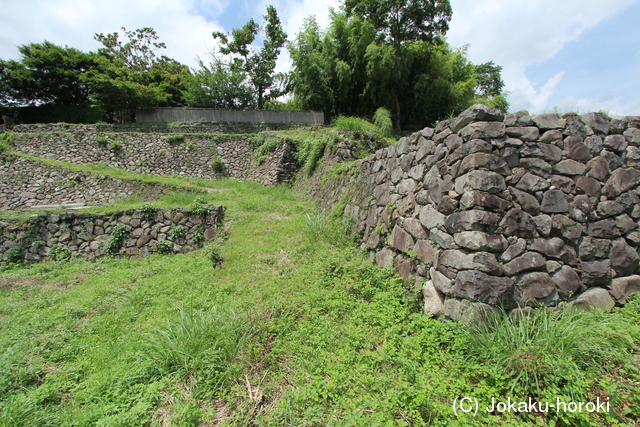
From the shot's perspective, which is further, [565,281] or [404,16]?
[404,16]

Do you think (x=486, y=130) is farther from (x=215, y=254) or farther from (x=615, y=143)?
(x=215, y=254)

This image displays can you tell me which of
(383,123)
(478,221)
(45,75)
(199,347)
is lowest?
(199,347)

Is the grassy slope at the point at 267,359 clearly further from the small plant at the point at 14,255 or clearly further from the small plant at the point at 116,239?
the small plant at the point at 14,255

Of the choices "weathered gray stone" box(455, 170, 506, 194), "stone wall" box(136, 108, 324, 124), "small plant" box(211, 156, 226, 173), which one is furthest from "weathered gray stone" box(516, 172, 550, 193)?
"stone wall" box(136, 108, 324, 124)

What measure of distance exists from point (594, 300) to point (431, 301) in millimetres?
1732

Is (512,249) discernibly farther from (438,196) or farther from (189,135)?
(189,135)

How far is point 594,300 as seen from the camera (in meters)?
3.05

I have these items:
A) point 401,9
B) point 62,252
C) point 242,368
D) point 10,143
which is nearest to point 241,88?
point 401,9

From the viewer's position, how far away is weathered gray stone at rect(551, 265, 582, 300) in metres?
3.01

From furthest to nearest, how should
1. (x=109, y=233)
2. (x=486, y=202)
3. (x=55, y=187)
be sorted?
(x=55, y=187), (x=109, y=233), (x=486, y=202)

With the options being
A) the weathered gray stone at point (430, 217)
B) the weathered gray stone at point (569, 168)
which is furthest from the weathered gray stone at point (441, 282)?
the weathered gray stone at point (569, 168)

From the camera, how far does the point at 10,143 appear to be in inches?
523

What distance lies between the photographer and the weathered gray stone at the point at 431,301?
3.09 metres

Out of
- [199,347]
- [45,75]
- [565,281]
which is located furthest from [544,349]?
[45,75]
